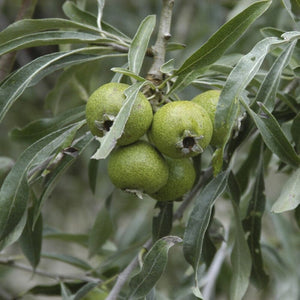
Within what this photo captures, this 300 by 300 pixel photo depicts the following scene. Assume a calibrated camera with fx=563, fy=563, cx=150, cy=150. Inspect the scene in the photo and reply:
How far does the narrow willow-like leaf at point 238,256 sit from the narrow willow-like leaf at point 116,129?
41 cm

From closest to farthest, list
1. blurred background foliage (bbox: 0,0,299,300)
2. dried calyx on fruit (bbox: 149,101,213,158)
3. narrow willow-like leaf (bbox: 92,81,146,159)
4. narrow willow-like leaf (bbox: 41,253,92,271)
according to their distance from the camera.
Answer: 1. narrow willow-like leaf (bbox: 92,81,146,159)
2. dried calyx on fruit (bbox: 149,101,213,158)
3. narrow willow-like leaf (bbox: 41,253,92,271)
4. blurred background foliage (bbox: 0,0,299,300)

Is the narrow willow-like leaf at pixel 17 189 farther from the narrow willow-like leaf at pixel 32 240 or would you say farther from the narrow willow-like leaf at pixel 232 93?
the narrow willow-like leaf at pixel 232 93

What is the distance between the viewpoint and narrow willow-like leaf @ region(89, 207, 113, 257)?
6.19 feet

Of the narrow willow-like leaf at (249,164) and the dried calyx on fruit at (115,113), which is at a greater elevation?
the dried calyx on fruit at (115,113)

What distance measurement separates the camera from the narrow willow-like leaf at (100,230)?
6.19 ft

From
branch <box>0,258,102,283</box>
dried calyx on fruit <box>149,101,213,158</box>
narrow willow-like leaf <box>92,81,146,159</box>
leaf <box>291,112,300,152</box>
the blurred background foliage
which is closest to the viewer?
narrow willow-like leaf <box>92,81,146,159</box>

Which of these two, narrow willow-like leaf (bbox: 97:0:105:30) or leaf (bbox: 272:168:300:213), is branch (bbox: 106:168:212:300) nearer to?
leaf (bbox: 272:168:300:213)

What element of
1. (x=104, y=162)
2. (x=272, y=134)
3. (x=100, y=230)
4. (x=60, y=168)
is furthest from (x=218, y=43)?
(x=104, y=162)

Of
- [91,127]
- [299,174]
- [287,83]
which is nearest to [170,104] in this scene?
[91,127]

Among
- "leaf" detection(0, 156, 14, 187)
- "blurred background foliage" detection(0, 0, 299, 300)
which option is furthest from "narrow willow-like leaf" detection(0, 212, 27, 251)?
"blurred background foliage" detection(0, 0, 299, 300)

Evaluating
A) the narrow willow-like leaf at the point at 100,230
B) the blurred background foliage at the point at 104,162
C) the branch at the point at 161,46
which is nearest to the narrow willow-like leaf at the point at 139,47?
the branch at the point at 161,46

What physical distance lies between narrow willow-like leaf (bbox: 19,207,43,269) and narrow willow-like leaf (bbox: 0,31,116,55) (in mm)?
493

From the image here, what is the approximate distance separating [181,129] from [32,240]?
67 centimetres

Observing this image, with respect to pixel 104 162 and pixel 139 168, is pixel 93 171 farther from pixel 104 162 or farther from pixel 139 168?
pixel 104 162
